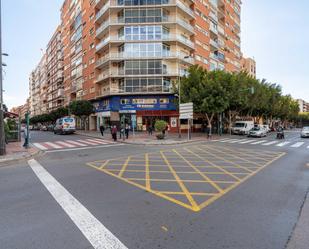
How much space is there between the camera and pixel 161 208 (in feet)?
15.2

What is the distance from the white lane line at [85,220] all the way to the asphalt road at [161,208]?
0.25 feet

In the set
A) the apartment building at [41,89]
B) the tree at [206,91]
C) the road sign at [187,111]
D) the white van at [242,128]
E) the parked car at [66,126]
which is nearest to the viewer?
the road sign at [187,111]

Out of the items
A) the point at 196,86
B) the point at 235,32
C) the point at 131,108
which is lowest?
the point at 131,108

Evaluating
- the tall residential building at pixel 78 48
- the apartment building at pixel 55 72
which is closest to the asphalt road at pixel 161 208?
the tall residential building at pixel 78 48

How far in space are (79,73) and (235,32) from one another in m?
42.0

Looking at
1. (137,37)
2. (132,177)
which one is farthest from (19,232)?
(137,37)

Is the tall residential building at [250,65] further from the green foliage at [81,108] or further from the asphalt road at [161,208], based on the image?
the asphalt road at [161,208]

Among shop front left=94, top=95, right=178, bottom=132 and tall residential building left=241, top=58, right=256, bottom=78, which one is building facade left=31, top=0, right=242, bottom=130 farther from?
tall residential building left=241, top=58, right=256, bottom=78

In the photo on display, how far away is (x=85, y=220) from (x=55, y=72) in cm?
7685

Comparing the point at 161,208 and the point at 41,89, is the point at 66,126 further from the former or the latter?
the point at 41,89

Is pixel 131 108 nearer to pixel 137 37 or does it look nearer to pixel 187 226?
pixel 137 37

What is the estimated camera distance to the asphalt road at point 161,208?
3.41 metres

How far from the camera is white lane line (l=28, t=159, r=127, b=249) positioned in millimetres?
3322

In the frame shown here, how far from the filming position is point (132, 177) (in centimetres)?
730
